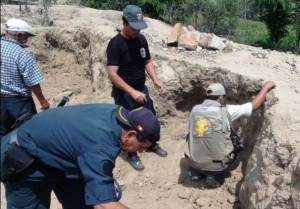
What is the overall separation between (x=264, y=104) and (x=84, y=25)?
3.89m

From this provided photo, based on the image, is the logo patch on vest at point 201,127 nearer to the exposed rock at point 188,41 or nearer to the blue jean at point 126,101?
the blue jean at point 126,101

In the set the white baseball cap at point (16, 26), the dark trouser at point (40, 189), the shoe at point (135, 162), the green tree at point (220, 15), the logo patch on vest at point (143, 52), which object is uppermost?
the white baseball cap at point (16, 26)

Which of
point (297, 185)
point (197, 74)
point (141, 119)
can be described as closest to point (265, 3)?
point (197, 74)

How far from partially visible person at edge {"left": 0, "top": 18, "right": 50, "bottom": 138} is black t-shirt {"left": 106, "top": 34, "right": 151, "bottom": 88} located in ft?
2.91

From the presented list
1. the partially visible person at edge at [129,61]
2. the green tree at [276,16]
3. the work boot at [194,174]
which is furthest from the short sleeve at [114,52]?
the green tree at [276,16]

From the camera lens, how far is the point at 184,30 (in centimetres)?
609

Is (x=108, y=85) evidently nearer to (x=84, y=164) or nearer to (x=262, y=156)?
(x=262, y=156)

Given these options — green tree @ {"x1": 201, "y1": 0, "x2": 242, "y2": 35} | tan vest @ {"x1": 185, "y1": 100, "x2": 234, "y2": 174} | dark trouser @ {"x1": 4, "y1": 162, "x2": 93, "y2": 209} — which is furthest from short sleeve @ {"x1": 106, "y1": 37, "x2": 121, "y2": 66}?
green tree @ {"x1": 201, "y1": 0, "x2": 242, "y2": 35}

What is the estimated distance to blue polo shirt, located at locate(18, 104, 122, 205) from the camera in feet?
6.45

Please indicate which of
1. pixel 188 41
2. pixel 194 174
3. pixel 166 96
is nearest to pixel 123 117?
pixel 194 174

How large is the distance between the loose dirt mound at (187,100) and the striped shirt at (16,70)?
94 centimetres

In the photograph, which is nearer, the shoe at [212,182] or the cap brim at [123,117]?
the cap brim at [123,117]

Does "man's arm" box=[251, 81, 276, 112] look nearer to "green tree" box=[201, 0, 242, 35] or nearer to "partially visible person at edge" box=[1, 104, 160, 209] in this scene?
"partially visible person at edge" box=[1, 104, 160, 209]

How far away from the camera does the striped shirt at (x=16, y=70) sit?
288cm
